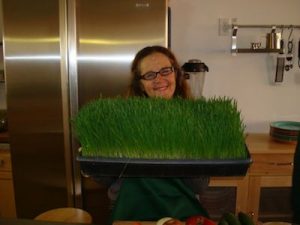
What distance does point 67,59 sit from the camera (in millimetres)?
1569

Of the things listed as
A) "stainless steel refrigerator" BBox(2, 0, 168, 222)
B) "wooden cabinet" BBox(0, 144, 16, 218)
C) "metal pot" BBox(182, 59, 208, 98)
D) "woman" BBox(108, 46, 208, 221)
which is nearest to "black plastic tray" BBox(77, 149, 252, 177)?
"woman" BBox(108, 46, 208, 221)

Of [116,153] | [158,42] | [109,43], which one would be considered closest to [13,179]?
[109,43]

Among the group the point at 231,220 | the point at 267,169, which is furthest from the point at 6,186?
the point at 231,220

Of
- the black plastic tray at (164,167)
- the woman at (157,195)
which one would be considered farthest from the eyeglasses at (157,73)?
the black plastic tray at (164,167)

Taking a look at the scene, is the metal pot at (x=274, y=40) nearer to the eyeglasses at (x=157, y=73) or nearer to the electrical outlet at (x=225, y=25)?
the electrical outlet at (x=225, y=25)

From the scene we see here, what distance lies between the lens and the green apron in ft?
2.76

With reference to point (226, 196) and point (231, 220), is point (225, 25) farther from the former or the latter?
point (231, 220)

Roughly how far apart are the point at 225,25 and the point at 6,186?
183 centimetres

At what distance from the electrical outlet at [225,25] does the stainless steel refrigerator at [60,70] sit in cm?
71

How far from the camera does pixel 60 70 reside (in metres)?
1.58

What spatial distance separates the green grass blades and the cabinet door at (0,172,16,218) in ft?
5.38

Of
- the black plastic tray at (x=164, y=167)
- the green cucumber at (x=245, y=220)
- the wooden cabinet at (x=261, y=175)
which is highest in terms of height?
the black plastic tray at (x=164, y=167)

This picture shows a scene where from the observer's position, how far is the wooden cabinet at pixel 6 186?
1.88m

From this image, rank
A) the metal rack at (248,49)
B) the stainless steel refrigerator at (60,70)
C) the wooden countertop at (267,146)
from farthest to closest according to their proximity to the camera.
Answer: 1. the metal rack at (248,49)
2. the wooden countertop at (267,146)
3. the stainless steel refrigerator at (60,70)
